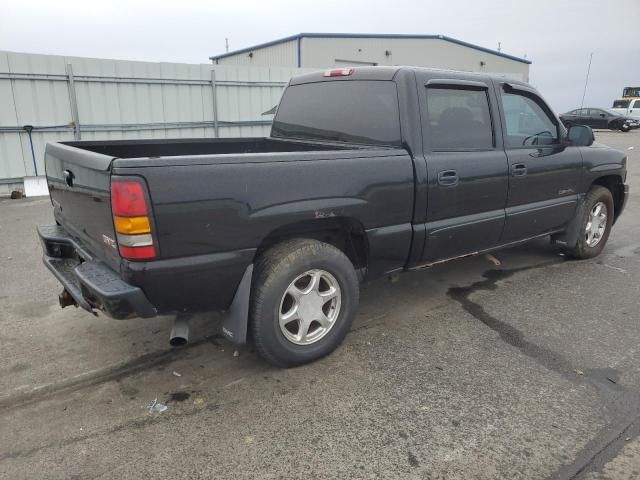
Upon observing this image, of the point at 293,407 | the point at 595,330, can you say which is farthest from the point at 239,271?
the point at 595,330

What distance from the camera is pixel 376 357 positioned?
333 cm

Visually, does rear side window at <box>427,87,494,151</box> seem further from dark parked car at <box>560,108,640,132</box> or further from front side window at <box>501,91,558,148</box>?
dark parked car at <box>560,108,640,132</box>

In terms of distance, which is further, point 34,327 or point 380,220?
point 34,327

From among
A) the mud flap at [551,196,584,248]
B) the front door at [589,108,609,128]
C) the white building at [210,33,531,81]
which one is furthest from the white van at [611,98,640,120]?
the mud flap at [551,196,584,248]

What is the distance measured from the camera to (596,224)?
17.7ft

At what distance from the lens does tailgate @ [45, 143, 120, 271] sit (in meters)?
2.58

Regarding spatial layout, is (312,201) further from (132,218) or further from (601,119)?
(601,119)

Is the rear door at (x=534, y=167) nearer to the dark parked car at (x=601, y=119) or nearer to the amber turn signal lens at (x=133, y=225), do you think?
the amber turn signal lens at (x=133, y=225)

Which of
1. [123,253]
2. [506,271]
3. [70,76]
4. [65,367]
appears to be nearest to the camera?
[123,253]

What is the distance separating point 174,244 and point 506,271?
3.66m

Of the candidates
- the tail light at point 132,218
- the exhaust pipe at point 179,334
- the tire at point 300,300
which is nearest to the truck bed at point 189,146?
the tire at point 300,300

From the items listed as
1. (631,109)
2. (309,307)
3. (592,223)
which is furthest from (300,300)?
(631,109)

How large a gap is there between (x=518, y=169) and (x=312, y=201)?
212cm

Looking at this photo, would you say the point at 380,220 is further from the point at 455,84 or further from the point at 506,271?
the point at 506,271
